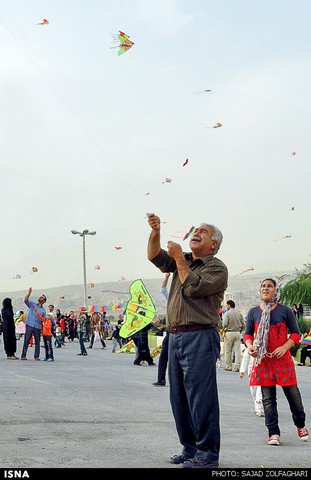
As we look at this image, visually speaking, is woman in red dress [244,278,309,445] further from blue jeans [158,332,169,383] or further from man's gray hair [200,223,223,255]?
blue jeans [158,332,169,383]

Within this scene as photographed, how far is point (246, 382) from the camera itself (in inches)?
738

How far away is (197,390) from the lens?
23.5 feet

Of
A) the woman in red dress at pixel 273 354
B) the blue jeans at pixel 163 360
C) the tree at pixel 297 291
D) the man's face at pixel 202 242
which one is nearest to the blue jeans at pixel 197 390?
the man's face at pixel 202 242

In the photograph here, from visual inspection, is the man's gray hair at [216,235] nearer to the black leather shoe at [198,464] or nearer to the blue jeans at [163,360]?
the black leather shoe at [198,464]

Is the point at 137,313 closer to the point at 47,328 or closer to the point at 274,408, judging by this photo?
the point at 47,328

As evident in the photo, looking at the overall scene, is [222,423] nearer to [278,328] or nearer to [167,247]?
[278,328]

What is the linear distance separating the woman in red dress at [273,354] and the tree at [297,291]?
44.9 m

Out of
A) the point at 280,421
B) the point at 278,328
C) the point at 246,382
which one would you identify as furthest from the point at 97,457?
the point at 246,382

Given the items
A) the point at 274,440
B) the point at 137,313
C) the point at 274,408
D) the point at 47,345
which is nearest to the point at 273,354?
the point at 274,408

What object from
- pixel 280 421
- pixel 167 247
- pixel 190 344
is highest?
pixel 167 247

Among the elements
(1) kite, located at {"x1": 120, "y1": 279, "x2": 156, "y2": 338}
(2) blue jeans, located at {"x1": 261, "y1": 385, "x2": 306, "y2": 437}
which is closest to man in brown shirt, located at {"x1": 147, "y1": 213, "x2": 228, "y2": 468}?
(2) blue jeans, located at {"x1": 261, "y1": 385, "x2": 306, "y2": 437}

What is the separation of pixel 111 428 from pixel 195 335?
286cm

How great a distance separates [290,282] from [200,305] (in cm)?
5035

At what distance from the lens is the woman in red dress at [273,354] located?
9383 mm
